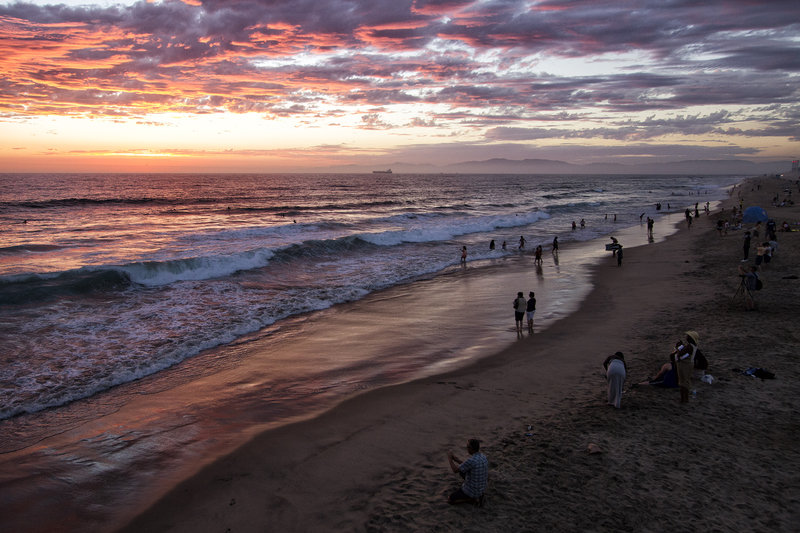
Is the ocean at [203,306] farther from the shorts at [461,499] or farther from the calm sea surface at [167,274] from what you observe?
the shorts at [461,499]

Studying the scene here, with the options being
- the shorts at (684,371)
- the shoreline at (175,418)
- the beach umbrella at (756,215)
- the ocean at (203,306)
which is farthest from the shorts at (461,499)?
the beach umbrella at (756,215)

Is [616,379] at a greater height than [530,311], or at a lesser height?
greater

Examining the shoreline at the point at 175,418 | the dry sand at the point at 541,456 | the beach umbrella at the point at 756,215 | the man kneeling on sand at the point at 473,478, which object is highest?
the beach umbrella at the point at 756,215

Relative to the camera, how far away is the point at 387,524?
20.3 feet

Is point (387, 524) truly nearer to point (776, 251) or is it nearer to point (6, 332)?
point (6, 332)

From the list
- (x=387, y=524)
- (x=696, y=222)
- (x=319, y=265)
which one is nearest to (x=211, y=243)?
(x=319, y=265)

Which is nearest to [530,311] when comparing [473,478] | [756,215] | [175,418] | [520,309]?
[520,309]

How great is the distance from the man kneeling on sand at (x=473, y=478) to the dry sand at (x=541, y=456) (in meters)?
0.14

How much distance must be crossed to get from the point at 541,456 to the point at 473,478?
70.8 inches

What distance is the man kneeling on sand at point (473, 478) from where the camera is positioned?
20.9 feet

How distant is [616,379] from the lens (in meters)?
9.14

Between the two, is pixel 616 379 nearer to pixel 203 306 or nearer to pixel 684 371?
pixel 684 371

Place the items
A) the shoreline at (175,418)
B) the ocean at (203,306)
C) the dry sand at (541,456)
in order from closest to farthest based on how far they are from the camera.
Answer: the dry sand at (541,456), the shoreline at (175,418), the ocean at (203,306)

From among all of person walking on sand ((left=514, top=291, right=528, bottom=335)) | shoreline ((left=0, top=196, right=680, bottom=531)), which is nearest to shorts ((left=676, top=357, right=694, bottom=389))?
shoreline ((left=0, top=196, right=680, bottom=531))
